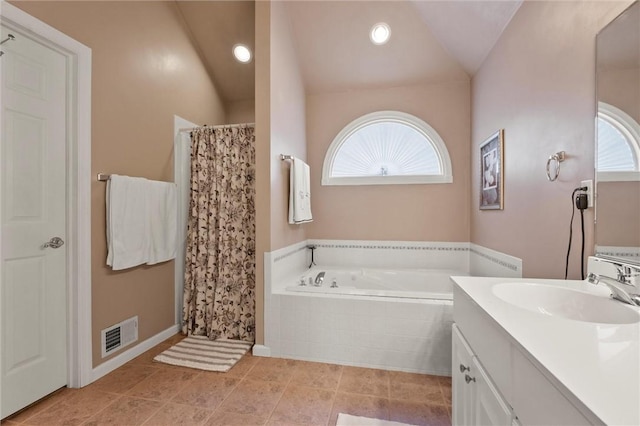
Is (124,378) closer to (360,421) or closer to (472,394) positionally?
Answer: (360,421)

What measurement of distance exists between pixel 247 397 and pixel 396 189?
2.33 metres

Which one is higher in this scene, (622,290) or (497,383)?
(622,290)

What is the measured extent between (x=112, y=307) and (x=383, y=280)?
2311 mm

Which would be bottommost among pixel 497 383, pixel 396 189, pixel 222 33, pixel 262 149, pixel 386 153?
pixel 497 383

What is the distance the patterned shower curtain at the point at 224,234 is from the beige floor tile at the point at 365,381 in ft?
3.01

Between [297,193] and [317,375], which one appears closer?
[317,375]

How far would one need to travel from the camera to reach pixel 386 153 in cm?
316

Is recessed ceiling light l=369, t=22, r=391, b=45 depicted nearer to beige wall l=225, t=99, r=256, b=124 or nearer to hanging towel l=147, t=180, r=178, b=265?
beige wall l=225, t=99, r=256, b=124

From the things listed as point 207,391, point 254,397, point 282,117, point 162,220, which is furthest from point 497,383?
point 162,220

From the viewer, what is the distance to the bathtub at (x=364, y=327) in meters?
2.01

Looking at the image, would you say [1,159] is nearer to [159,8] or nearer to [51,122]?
[51,122]

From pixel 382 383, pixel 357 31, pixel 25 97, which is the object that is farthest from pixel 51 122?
pixel 382 383

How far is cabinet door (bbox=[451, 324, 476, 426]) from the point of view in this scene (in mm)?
1073

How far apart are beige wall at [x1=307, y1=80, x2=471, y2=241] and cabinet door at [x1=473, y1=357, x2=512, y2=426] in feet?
6.93
